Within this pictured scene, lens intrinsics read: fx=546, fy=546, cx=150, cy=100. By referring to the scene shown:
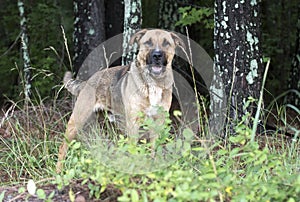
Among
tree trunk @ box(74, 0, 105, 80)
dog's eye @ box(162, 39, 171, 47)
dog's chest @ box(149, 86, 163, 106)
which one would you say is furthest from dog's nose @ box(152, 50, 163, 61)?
tree trunk @ box(74, 0, 105, 80)

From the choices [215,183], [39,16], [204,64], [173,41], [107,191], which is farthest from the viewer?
[39,16]

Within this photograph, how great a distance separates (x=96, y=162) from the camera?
380cm

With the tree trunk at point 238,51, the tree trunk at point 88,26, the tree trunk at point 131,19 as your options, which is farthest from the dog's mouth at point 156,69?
the tree trunk at point 88,26

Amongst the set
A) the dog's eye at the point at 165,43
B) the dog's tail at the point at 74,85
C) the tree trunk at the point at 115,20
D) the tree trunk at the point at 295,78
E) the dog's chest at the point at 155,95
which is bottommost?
the tree trunk at the point at 295,78

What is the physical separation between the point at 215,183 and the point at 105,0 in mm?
7911

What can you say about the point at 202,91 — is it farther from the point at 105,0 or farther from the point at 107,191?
the point at 107,191

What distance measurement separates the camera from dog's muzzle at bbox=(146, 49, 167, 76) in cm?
611

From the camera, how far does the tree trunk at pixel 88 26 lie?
9422 mm

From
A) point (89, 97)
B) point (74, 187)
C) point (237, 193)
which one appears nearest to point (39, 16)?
point (89, 97)

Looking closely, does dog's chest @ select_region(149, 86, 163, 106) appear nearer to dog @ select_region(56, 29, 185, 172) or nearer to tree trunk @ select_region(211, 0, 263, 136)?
dog @ select_region(56, 29, 185, 172)

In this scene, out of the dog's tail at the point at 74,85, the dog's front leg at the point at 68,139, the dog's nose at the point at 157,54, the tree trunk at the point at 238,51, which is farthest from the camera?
the dog's tail at the point at 74,85

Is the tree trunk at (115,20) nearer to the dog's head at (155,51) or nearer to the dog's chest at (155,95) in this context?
the dog's head at (155,51)

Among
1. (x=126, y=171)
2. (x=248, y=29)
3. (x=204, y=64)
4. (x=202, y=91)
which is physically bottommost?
(x=202, y=91)

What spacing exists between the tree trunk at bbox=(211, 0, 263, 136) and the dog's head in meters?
0.69
